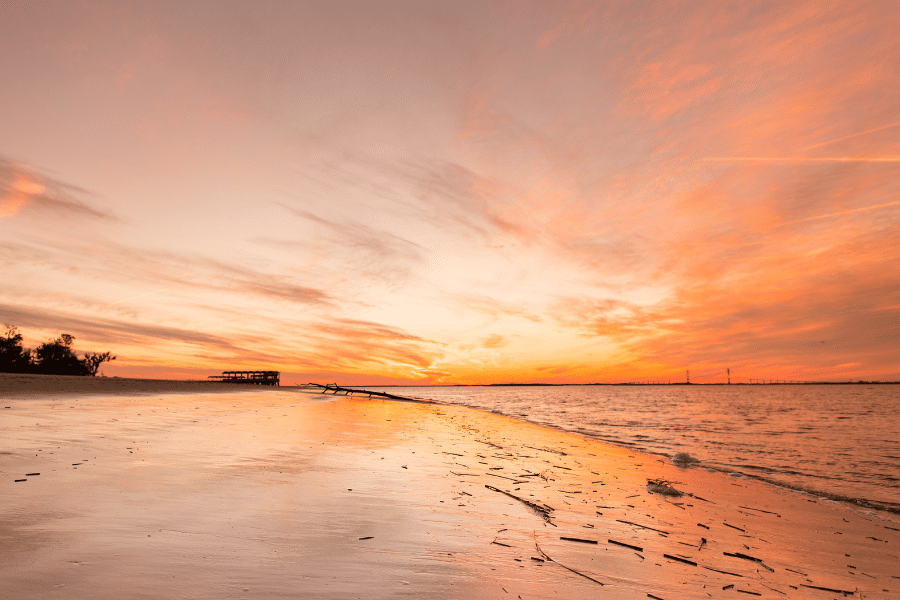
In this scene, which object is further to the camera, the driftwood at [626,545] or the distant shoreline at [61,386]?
the distant shoreline at [61,386]

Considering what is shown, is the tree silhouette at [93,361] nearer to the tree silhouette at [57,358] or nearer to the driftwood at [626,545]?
the tree silhouette at [57,358]

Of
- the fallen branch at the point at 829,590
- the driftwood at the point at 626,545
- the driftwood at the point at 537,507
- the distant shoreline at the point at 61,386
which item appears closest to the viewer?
the fallen branch at the point at 829,590

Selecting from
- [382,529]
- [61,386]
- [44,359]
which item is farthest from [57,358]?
[382,529]

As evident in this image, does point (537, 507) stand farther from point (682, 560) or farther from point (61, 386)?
point (61, 386)

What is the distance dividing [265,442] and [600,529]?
8.69 meters

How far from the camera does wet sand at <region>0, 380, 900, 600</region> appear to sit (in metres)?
3.62

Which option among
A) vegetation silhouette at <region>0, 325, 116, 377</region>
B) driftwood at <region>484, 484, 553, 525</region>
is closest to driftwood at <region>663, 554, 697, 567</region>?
driftwood at <region>484, 484, 553, 525</region>

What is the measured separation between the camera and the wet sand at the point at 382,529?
362 centimetres

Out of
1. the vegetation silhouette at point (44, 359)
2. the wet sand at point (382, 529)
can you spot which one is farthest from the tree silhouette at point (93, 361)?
the wet sand at point (382, 529)

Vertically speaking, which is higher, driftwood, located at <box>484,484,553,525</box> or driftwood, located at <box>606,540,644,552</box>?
driftwood, located at <box>484,484,553,525</box>

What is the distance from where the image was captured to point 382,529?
5055 mm

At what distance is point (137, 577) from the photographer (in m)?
3.32

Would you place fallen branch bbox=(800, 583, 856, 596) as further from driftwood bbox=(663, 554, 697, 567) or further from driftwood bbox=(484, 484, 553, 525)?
driftwood bbox=(484, 484, 553, 525)

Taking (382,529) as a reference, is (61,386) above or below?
below
